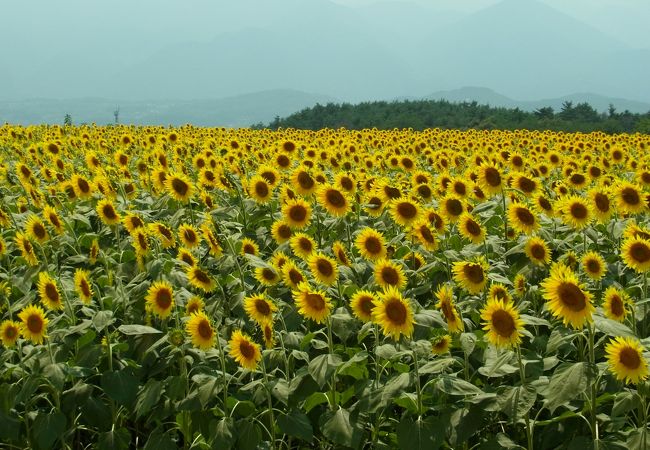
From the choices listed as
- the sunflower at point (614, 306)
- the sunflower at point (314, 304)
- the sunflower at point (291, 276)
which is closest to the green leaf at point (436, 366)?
the sunflower at point (314, 304)

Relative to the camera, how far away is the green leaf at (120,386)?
443cm

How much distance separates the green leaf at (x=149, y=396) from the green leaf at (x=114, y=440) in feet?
0.82

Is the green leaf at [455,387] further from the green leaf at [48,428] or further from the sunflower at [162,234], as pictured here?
the sunflower at [162,234]

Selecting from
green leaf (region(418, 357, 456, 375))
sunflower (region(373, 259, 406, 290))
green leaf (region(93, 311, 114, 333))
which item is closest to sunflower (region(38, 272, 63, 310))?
green leaf (region(93, 311, 114, 333))

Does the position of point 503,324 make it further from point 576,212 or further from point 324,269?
point 576,212

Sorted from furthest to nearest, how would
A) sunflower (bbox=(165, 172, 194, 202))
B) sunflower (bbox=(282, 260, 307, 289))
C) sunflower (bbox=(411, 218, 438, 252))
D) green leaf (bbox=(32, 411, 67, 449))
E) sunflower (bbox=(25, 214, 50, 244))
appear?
sunflower (bbox=(165, 172, 194, 202))
sunflower (bbox=(25, 214, 50, 244))
sunflower (bbox=(411, 218, 438, 252))
sunflower (bbox=(282, 260, 307, 289))
green leaf (bbox=(32, 411, 67, 449))

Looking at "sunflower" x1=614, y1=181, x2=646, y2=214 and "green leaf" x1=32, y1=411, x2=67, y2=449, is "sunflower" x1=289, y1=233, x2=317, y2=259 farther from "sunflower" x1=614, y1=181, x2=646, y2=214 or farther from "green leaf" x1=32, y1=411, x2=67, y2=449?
"sunflower" x1=614, y1=181, x2=646, y2=214

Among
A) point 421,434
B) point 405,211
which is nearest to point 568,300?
point 421,434

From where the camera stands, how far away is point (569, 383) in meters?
3.52

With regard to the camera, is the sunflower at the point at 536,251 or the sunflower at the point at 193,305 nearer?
the sunflower at the point at 193,305

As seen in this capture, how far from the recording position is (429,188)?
7453 millimetres

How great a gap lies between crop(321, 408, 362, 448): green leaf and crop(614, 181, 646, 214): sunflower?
3382mm

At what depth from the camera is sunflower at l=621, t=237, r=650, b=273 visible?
456cm

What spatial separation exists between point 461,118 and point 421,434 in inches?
1332
